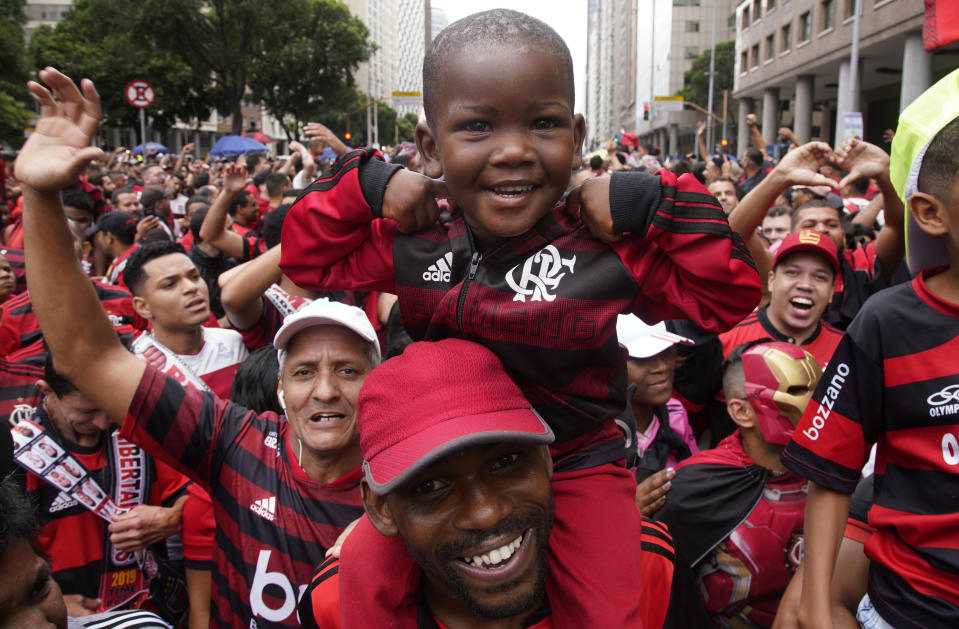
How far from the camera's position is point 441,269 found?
191 centimetres

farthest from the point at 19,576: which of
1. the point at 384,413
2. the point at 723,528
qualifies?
the point at 723,528

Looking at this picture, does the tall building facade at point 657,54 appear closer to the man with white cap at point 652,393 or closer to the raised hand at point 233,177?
the raised hand at point 233,177

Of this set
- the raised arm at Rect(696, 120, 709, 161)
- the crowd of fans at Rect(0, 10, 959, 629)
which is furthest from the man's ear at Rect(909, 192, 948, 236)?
the raised arm at Rect(696, 120, 709, 161)

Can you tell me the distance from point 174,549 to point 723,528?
2346mm

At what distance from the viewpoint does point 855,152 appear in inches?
121

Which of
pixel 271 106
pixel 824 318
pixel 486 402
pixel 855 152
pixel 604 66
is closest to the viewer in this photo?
pixel 486 402

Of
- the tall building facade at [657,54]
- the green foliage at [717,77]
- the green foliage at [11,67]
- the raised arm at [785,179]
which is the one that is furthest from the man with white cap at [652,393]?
the green foliage at [717,77]

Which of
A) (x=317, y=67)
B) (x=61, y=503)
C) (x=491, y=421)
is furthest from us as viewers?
(x=317, y=67)

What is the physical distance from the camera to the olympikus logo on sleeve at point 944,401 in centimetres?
173

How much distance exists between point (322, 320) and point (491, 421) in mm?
1293

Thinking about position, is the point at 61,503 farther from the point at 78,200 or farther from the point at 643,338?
the point at 78,200

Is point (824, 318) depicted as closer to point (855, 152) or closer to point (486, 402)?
point (855, 152)

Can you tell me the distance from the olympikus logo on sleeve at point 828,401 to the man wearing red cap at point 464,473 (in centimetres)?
86

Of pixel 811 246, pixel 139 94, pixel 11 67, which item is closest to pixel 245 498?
pixel 811 246
